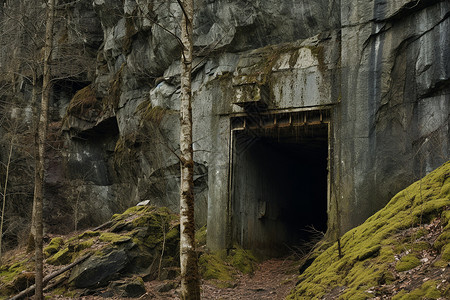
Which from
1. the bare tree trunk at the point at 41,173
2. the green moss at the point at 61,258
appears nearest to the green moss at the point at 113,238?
the green moss at the point at 61,258

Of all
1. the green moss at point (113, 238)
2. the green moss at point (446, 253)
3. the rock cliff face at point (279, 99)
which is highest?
the rock cliff face at point (279, 99)

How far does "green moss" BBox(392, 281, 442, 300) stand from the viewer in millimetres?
4969

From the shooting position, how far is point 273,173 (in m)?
17.6

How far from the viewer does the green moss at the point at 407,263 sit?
6.17m

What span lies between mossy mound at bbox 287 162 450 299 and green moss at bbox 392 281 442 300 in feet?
0.04

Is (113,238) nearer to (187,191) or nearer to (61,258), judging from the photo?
(61,258)

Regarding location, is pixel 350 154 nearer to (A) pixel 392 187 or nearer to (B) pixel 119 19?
(A) pixel 392 187

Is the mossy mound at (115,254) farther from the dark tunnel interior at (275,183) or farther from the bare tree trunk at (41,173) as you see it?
the dark tunnel interior at (275,183)

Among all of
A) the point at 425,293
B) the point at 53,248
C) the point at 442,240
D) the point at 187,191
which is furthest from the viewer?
the point at 53,248

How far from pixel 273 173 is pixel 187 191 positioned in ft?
34.5

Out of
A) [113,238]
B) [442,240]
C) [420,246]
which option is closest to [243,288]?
[113,238]

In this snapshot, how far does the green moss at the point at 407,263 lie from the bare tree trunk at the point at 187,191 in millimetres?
2918

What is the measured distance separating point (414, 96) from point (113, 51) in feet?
43.9

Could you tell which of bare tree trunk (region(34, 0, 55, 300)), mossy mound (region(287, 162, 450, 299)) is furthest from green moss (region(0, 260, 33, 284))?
mossy mound (region(287, 162, 450, 299))
